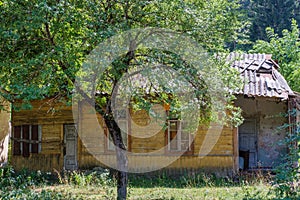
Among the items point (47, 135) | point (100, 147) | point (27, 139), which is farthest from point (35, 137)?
point (100, 147)

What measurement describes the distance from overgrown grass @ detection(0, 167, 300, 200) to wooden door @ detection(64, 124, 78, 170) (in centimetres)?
84

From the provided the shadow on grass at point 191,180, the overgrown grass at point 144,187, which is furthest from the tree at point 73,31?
the shadow on grass at point 191,180

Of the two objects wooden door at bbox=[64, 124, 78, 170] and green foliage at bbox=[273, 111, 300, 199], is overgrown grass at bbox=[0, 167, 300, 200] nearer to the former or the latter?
wooden door at bbox=[64, 124, 78, 170]

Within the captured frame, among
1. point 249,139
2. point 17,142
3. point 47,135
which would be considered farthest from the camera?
point 249,139

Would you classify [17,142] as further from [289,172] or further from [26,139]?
[289,172]

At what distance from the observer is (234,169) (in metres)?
13.1

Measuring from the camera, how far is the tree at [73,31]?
23.3 ft

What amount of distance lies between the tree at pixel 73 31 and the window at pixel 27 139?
7.26m

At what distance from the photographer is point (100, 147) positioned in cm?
1420

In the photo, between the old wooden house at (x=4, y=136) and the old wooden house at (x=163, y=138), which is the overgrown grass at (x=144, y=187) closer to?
the old wooden house at (x=163, y=138)

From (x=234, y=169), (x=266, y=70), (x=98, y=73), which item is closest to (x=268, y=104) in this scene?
(x=266, y=70)

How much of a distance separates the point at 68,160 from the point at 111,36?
8.62 meters

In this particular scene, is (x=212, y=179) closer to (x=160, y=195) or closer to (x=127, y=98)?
(x=160, y=195)

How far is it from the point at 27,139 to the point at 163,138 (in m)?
5.23
